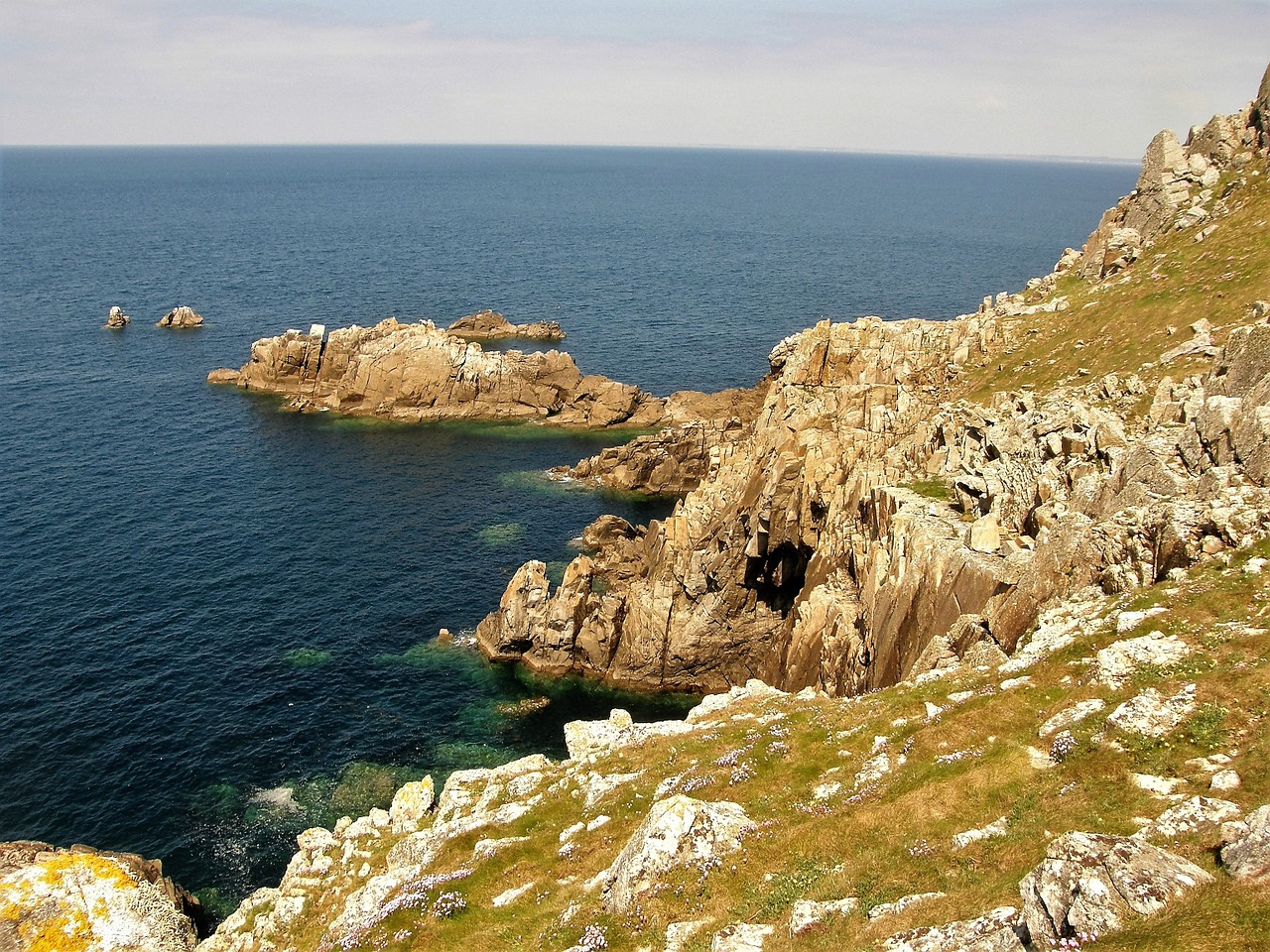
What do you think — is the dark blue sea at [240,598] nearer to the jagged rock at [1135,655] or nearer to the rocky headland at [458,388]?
the rocky headland at [458,388]

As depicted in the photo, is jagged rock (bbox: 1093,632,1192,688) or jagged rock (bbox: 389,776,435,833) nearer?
jagged rock (bbox: 1093,632,1192,688)

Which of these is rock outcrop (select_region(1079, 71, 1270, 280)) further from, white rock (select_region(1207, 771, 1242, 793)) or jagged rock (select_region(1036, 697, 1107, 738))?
white rock (select_region(1207, 771, 1242, 793))

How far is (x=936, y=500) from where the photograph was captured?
165 ft

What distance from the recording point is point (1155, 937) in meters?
14.3

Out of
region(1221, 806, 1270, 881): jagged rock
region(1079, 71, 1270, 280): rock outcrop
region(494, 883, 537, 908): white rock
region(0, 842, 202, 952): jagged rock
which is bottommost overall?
region(0, 842, 202, 952): jagged rock

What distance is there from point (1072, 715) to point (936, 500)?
26.5 metres

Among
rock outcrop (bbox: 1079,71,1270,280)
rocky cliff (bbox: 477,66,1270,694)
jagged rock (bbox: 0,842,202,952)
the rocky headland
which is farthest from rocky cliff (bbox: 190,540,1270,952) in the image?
the rocky headland

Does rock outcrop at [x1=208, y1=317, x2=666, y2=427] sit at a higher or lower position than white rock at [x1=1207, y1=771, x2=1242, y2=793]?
lower

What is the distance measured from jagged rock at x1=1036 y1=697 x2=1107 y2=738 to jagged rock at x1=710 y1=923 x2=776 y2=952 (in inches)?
397

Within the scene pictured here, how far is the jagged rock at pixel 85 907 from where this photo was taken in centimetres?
4012

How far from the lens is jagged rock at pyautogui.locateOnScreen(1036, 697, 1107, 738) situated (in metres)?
24.6

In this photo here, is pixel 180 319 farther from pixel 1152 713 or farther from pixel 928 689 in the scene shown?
pixel 1152 713

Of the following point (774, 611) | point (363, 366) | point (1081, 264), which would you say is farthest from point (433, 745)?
point (363, 366)

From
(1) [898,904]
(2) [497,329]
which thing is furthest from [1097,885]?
(2) [497,329]
